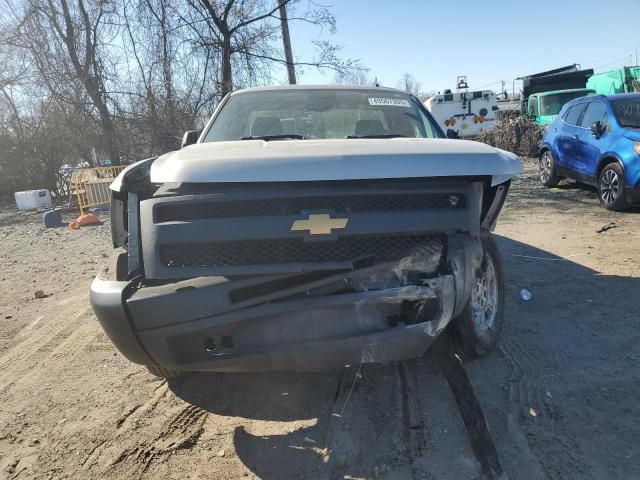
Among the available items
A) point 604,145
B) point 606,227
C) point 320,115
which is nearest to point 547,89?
point 604,145

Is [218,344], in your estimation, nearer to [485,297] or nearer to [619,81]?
[485,297]

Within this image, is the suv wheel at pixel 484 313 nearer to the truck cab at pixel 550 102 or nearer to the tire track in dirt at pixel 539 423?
the tire track in dirt at pixel 539 423

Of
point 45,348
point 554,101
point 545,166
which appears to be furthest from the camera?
point 554,101

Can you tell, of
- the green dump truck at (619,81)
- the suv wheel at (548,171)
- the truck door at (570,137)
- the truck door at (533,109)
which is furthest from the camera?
the truck door at (533,109)

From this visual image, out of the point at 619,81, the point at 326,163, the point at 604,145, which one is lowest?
the point at 604,145

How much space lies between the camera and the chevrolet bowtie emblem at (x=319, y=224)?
7.79 ft

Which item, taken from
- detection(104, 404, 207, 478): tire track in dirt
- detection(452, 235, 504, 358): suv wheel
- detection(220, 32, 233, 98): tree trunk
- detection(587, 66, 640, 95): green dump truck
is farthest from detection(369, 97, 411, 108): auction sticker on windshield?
detection(587, 66, 640, 95): green dump truck

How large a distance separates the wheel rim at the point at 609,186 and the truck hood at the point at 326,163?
261 inches

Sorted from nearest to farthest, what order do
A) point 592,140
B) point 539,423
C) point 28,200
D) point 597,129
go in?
point 539,423 < point 597,129 < point 592,140 < point 28,200

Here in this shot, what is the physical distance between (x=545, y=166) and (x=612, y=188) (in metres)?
2.95

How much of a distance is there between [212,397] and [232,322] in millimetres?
1102

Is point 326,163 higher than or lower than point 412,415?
higher

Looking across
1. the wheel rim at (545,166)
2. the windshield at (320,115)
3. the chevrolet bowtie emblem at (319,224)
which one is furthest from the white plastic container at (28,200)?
the chevrolet bowtie emblem at (319,224)

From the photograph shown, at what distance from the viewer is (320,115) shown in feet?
13.1
